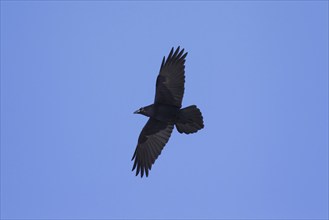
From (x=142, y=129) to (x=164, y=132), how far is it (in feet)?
2.31

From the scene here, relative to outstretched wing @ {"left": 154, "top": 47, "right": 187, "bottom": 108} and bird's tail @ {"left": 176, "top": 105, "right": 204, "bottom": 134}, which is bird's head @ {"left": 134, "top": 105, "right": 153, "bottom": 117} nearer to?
outstretched wing @ {"left": 154, "top": 47, "right": 187, "bottom": 108}

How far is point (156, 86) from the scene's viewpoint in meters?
16.0

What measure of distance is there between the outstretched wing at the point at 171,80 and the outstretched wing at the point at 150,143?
0.86 m

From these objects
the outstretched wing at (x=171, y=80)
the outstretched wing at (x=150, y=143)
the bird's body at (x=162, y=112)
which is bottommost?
the outstretched wing at (x=150, y=143)

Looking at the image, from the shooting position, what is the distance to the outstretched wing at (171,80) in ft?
51.9

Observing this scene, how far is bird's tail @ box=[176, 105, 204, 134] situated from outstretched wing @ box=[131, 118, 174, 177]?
0.58 m

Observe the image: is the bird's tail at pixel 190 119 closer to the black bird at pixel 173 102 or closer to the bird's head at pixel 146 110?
the black bird at pixel 173 102

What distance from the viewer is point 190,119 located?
1577 cm

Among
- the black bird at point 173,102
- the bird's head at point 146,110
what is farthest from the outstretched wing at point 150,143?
the bird's head at point 146,110

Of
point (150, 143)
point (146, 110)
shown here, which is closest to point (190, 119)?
point (146, 110)

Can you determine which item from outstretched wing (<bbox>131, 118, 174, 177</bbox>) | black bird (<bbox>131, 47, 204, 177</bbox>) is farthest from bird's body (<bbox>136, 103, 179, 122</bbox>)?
outstretched wing (<bbox>131, 118, 174, 177</bbox>)

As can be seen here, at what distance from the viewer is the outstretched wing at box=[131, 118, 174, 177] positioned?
656 inches

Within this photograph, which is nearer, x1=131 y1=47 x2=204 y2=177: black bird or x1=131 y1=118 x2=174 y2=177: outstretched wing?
x1=131 y1=47 x2=204 y2=177: black bird

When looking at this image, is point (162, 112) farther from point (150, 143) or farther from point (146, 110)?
point (150, 143)
